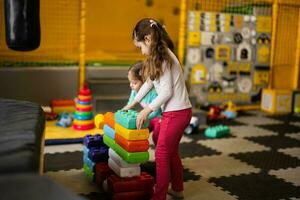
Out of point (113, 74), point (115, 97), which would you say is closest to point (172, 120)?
point (115, 97)

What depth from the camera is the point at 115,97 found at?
447 centimetres

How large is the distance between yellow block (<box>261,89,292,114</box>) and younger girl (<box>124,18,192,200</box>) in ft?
10.7

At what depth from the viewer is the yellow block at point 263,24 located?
17.8 ft

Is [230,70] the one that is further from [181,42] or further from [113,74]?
[113,74]

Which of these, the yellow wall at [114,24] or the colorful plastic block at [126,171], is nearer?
the colorful plastic block at [126,171]

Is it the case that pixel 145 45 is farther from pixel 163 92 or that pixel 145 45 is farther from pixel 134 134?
pixel 134 134

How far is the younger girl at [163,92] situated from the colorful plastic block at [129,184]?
0.11m

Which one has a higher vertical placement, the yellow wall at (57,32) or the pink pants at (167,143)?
the yellow wall at (57,32)

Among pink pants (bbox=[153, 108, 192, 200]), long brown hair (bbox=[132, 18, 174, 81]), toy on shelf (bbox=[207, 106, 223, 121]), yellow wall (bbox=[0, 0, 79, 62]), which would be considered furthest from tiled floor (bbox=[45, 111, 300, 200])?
yellow wall (bbox=[0, 0, 79, 62])

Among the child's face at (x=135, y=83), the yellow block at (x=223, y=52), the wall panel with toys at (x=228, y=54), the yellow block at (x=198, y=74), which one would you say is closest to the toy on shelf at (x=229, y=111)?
the wall panel with toys at (x=228, y=54)

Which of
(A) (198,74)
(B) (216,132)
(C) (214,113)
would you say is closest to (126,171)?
Answer: (B) (216,132)

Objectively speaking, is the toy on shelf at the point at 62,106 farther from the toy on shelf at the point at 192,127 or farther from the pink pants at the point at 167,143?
the pink pants at the point at 167,143

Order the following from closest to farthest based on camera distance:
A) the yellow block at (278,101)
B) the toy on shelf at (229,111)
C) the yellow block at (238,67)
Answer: the toy on shelf at (229,111) < the yellow block at (278,101) < the yellow block at (238,67)

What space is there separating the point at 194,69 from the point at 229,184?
2.65 meters
